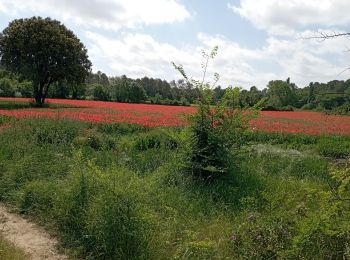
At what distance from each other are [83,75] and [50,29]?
16.9 feet

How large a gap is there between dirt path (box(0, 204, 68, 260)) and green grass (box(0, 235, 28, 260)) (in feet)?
0.51

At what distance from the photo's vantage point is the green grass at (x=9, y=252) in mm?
4766

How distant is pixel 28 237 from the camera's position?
5.79 meters

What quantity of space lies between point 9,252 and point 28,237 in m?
0.90

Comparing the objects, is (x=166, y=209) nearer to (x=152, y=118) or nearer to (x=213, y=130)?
(x=213, y=130)

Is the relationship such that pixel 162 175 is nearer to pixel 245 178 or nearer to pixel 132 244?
pixel 245 178

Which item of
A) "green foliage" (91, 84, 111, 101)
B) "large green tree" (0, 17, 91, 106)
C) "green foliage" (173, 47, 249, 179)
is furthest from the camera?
"green foliage" (91, 84, 111, 101)

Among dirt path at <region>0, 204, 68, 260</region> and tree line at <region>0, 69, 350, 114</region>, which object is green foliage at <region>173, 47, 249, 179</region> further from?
dirt path at <region>0, 204, 68, 260</region>

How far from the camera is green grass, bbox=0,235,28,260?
15.6 ft

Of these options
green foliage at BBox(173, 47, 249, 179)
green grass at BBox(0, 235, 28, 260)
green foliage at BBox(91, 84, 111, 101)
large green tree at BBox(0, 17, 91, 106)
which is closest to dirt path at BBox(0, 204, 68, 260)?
green grass at BBox(0, 235, 28, 260)

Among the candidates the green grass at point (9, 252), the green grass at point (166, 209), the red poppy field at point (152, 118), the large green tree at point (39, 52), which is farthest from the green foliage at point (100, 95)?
the green grass at point (9, 252)

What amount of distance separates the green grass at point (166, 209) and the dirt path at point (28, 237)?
21 cm

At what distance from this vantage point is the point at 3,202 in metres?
7.23

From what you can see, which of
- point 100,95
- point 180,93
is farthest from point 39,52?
point 100,95
